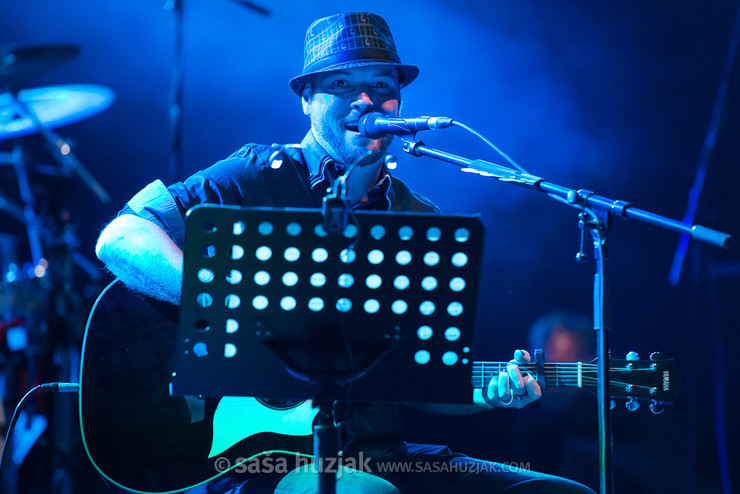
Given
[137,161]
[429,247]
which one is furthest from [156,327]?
[137,161]

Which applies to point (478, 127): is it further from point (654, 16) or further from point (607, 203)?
point (607, 203)

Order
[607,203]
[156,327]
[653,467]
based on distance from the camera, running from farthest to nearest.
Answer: [653,467] → [156,327] → [607,203]

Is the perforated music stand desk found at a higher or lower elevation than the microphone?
lower

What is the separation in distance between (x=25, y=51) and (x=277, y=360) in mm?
2181

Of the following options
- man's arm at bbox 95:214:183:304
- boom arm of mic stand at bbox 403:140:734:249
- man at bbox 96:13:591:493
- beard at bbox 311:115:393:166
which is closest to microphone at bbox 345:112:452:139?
boom arm of mic stand at bbox 403:140:734:249

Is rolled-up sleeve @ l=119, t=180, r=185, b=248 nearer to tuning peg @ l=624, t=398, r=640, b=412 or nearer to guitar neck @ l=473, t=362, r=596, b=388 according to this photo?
guitar neck @ l=473, t=362, r=596, b=388

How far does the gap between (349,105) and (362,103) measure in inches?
2.3

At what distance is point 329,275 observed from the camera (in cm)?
133

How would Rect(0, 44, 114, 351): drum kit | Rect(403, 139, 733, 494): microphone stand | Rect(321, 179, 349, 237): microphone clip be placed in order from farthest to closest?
Rect(0, 44, 114, 351): drum kit → Rect(403, 139, 733, 494): microphone stand → Rect(321, 179, 349, 237): microphone clip

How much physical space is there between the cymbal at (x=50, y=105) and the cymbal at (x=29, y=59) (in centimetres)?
8

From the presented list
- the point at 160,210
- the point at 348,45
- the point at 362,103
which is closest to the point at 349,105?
the point at 362,103

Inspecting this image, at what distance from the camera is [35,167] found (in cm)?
358

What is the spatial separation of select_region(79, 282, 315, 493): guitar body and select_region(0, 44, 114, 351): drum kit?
160 cm

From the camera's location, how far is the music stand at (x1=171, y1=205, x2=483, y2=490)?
1.30 m
